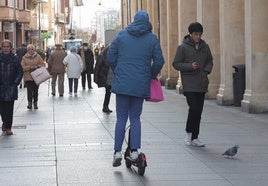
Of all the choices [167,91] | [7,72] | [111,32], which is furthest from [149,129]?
[111,32]

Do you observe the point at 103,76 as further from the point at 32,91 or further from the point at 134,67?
the point at 134,67

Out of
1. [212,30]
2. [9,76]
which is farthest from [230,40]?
[9,76]

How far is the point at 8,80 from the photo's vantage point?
13.0 meters

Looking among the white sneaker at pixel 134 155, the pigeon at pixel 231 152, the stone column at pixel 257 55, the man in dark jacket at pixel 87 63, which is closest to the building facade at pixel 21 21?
the man in dark jacket at pixel 87 63

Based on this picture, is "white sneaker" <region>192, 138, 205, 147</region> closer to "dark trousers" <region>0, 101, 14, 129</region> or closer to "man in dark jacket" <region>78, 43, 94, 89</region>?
"dark trousers" <region>0, 101, 14, 129</region>

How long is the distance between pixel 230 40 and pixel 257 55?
231 cm

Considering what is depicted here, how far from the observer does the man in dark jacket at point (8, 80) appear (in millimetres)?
12938

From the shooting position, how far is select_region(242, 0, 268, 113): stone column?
1694 cm

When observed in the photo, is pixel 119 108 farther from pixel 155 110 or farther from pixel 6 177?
pixel 155 110

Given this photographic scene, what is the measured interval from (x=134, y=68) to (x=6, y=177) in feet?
6.69

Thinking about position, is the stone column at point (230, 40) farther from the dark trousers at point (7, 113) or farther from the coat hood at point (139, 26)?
the coat hood at point (139, 26)

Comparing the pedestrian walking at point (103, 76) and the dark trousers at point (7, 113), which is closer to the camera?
the dark trousers at point (7, 113)

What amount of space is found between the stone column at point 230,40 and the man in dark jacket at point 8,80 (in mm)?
7764

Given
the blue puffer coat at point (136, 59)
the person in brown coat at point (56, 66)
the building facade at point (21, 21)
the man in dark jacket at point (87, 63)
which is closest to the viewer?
the blue puffer coat at point (136, 59)
